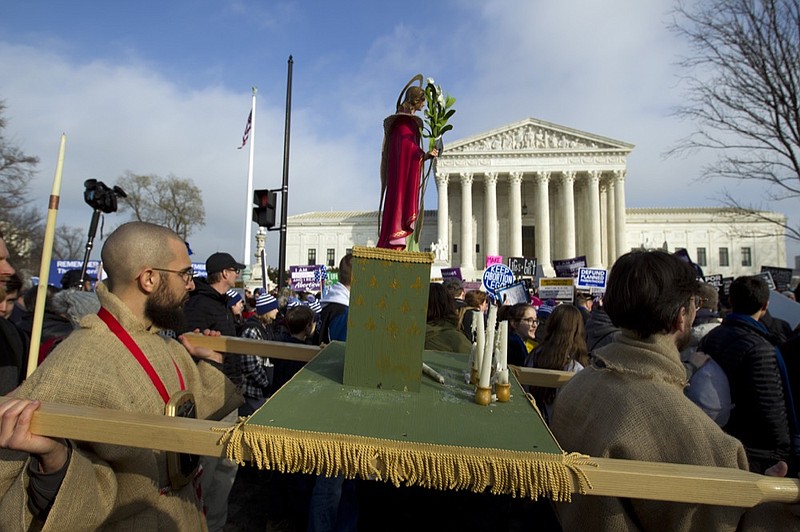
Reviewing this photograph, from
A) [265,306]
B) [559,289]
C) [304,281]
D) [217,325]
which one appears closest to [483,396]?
[217,325]

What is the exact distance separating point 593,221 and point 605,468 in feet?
171

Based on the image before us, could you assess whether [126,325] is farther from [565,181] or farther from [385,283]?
[565,181]

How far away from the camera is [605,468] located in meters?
1.24

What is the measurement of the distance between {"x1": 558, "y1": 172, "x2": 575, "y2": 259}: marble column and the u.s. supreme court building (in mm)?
111

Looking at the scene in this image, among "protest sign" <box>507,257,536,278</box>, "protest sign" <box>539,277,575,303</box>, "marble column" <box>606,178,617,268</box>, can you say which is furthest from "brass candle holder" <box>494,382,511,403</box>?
"marble column" <box>606,178,617,268</box>

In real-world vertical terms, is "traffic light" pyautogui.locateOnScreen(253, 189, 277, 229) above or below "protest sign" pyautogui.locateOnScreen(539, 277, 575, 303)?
above

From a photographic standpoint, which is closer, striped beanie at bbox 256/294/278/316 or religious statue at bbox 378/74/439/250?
religious statue at bbox 378/74/439/250

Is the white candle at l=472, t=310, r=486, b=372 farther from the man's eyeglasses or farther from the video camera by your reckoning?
the video camera

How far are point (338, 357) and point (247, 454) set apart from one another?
51.3 inches

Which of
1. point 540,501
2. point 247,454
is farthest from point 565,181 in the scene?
point 247,454

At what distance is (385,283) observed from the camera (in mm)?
2234

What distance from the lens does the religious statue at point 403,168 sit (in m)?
3.13

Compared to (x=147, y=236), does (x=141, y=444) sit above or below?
below

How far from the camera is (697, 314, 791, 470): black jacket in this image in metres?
2.90
